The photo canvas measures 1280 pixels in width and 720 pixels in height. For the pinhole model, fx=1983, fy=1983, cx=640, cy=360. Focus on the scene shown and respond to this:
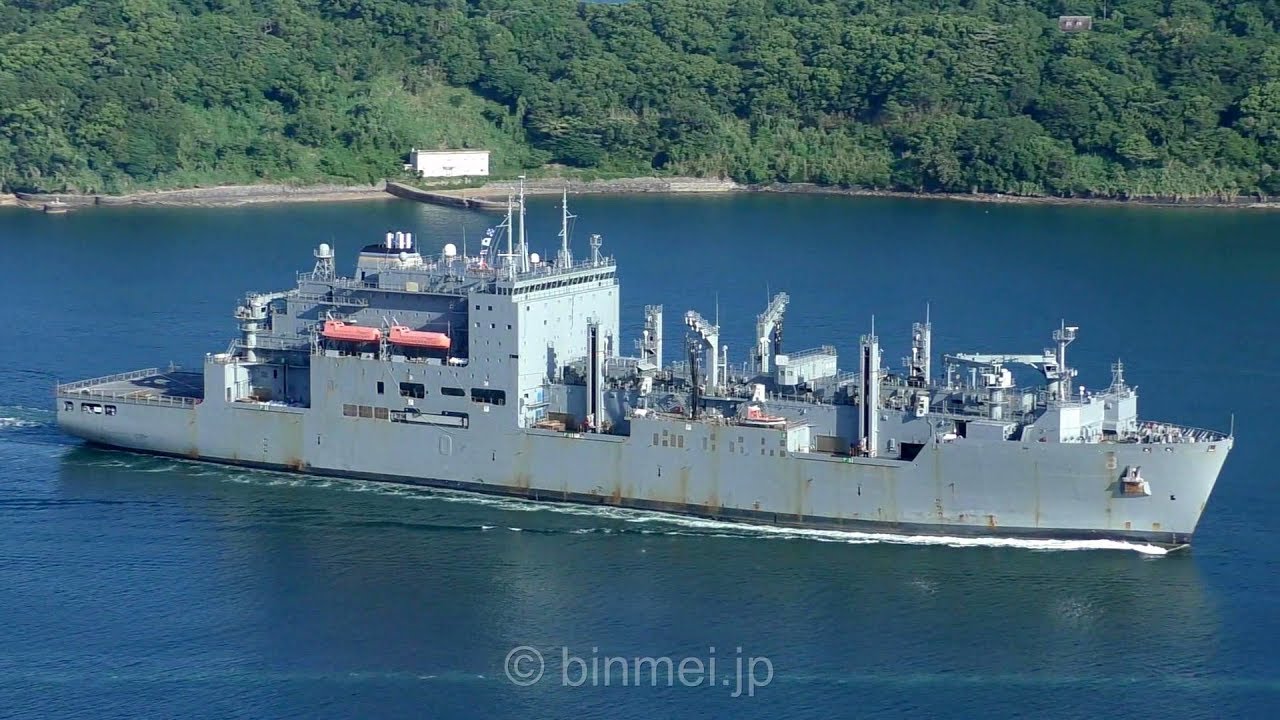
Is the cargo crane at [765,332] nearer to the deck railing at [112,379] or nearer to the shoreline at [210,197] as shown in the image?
the deck railing at [112,379]

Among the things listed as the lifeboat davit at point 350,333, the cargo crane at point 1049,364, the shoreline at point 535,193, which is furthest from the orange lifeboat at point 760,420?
the shoreline at point 535,193

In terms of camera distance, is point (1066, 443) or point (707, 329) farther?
point (707, 329)

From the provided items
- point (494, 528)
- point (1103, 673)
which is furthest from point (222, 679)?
point (1103, 673)

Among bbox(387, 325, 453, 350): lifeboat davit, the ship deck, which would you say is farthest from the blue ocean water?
bbox(387, 325, 453, 350): lifeboat davit

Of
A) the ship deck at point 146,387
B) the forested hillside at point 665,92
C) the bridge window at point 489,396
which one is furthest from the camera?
the forested hillside at point 665,92

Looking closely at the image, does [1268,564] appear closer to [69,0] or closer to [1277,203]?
[1277,203]
